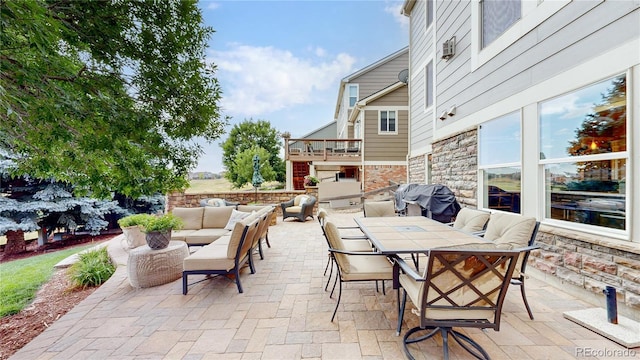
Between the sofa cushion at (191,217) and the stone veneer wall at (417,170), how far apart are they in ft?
21.4

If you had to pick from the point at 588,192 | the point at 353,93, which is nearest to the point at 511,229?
the point at 588,192

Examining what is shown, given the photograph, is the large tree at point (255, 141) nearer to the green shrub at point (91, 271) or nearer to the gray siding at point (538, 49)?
the green shrub at point (91, 271)

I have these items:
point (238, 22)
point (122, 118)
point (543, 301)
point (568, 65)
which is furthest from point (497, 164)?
point (238, 22)

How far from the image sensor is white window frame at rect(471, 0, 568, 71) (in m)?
3.10

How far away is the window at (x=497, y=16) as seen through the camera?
147 inches

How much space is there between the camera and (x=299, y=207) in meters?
8.34

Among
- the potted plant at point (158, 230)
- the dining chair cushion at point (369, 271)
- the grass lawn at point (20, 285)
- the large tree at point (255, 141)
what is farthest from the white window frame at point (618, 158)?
the large tree at point (255, 141)

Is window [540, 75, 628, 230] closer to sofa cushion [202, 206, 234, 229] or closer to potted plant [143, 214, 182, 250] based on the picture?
potted plant [143, 214, 182, 250]

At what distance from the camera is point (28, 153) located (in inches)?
102

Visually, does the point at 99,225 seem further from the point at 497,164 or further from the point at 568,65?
the point at 568,65

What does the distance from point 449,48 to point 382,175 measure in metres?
6.86

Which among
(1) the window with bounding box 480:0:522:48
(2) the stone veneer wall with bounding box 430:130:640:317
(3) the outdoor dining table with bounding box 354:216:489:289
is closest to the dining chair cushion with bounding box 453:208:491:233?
(3) the outdoor dining table with bounding box 354:216:489:289

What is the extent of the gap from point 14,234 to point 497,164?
13367 millimetres

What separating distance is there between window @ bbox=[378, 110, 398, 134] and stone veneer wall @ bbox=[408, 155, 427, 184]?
342 centimetres
